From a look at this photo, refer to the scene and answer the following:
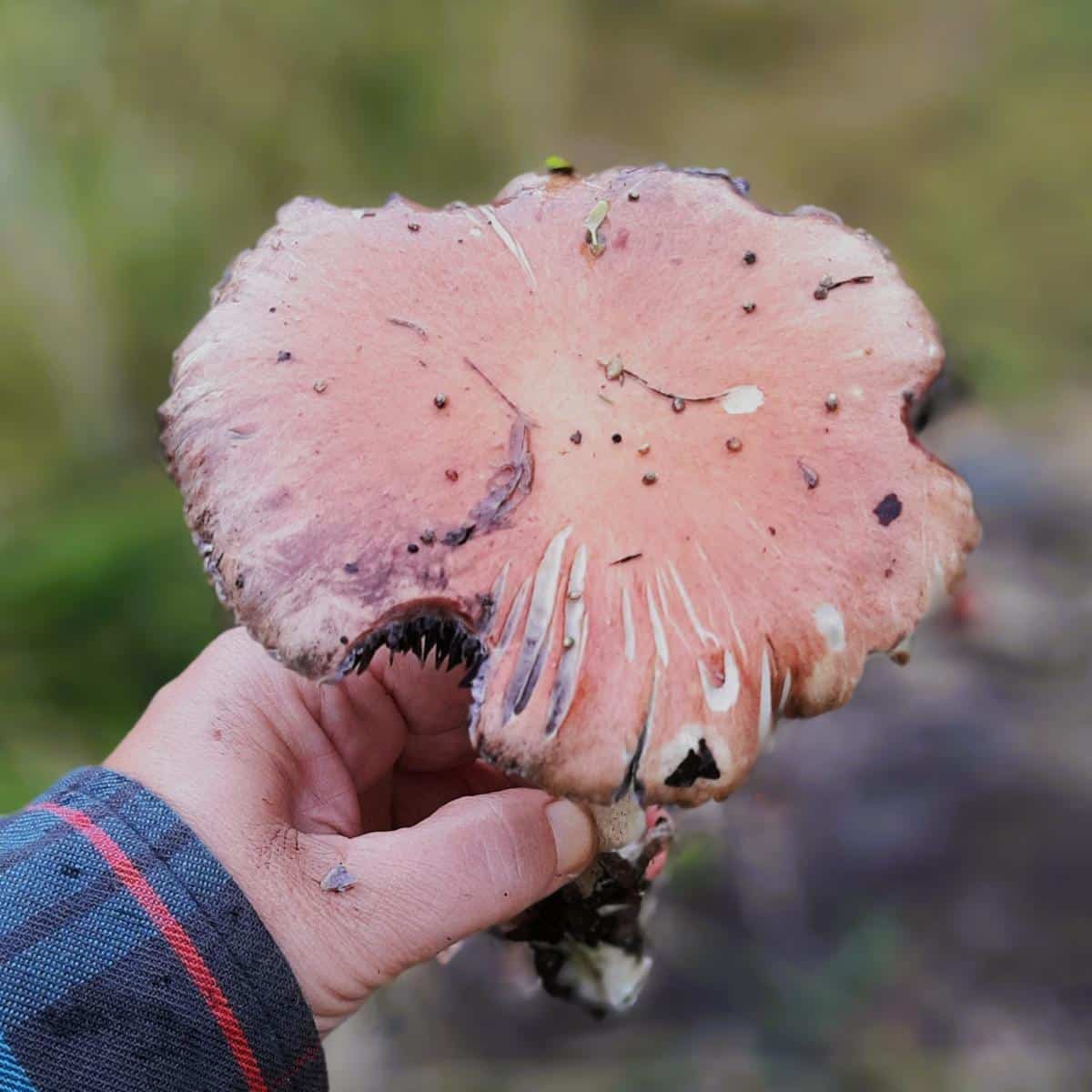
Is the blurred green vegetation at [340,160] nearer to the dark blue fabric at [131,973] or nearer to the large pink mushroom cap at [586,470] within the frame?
the dark blue fabric at [131,973]

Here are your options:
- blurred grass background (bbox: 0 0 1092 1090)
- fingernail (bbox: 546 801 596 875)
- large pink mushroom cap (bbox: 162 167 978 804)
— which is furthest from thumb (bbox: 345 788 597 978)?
blurred grass background (bbox: 0 0 1092 1090)

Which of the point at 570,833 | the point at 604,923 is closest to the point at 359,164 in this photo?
the point at 604,923

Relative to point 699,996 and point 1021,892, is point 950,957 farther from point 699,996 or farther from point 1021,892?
point 699,996

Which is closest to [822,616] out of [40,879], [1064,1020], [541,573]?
[541,573]

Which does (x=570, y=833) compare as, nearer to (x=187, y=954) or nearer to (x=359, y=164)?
(x=187, y=954)

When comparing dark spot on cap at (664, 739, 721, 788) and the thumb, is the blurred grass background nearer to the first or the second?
the thumb

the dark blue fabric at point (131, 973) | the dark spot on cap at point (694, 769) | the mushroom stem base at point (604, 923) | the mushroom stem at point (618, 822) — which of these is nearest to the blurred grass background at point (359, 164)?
the mushroom stem base at point (604, 923)
